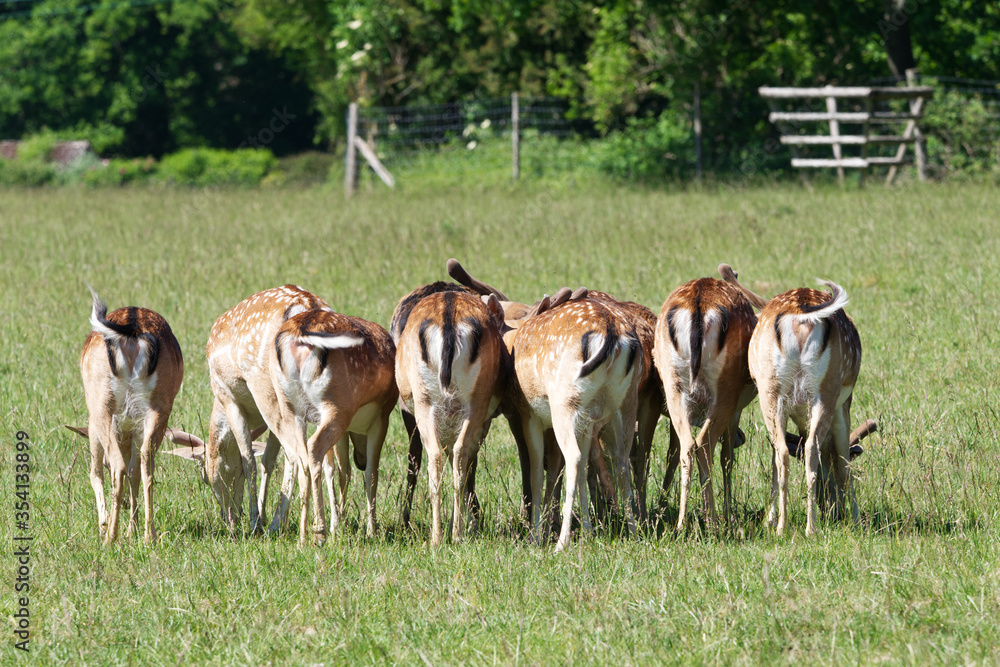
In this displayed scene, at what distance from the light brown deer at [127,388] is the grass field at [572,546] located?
46cm

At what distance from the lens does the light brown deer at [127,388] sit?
550 centimetres

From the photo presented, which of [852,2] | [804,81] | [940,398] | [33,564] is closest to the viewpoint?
[33,564]

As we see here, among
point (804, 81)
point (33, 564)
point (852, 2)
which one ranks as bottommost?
point (33, 564)

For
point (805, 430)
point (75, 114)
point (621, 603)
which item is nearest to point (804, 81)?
point (805, 430)

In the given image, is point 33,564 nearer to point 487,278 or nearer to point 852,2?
point 487,278

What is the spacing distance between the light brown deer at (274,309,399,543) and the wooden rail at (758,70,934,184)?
13.8m

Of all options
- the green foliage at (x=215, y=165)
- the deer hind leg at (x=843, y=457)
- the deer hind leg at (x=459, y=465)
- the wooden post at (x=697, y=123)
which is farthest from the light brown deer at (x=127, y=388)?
the green foliage at (x=215, y=165)

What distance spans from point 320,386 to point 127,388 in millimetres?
996

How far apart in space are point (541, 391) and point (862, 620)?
6.24ft

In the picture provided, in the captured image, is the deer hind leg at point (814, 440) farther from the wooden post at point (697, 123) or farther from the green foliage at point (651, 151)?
the wooden post at point (697, 123)

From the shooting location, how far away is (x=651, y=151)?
21891mm

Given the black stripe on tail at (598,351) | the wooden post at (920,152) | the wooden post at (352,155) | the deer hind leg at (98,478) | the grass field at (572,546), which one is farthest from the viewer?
the wooden post at (352,155)

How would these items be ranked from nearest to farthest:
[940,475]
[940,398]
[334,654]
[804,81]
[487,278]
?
[334,654] < [940,475] < [940,398] < [487,278] < [804,81]

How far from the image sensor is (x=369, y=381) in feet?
18.6
